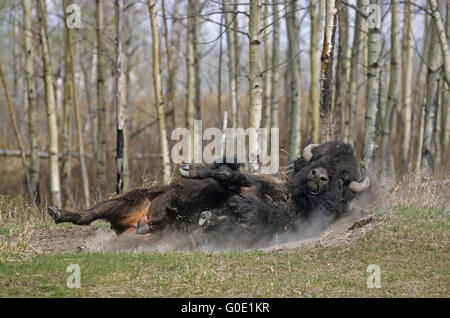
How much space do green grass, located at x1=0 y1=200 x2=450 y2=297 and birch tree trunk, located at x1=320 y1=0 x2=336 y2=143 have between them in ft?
10.4

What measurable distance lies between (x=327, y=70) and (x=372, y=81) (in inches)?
86.8

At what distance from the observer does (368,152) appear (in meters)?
11.8

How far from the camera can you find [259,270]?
566cm

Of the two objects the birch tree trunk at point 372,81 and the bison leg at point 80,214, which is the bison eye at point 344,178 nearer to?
the bison leg at point 80,214

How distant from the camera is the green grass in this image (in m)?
4.90

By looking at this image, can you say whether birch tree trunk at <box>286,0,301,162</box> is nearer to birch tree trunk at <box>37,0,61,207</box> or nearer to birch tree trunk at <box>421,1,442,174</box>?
birch tree trunk at <box>421,1,442,174</box>

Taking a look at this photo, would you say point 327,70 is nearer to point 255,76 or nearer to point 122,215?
point 255,76

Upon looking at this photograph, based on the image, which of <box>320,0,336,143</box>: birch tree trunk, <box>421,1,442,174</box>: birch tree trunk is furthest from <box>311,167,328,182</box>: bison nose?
<box>421,1,442,174</box>: birch tree trunk

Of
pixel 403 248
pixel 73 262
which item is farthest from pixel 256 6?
pixel 73 262

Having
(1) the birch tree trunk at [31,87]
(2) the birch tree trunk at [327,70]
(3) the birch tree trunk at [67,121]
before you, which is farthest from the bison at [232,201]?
(3) the birch tree trunk at [67,121]

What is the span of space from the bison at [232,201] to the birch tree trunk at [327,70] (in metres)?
1.93

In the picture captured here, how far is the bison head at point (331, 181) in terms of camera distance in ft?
24.8

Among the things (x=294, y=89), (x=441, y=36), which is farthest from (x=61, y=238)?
(x=294, y=89)
